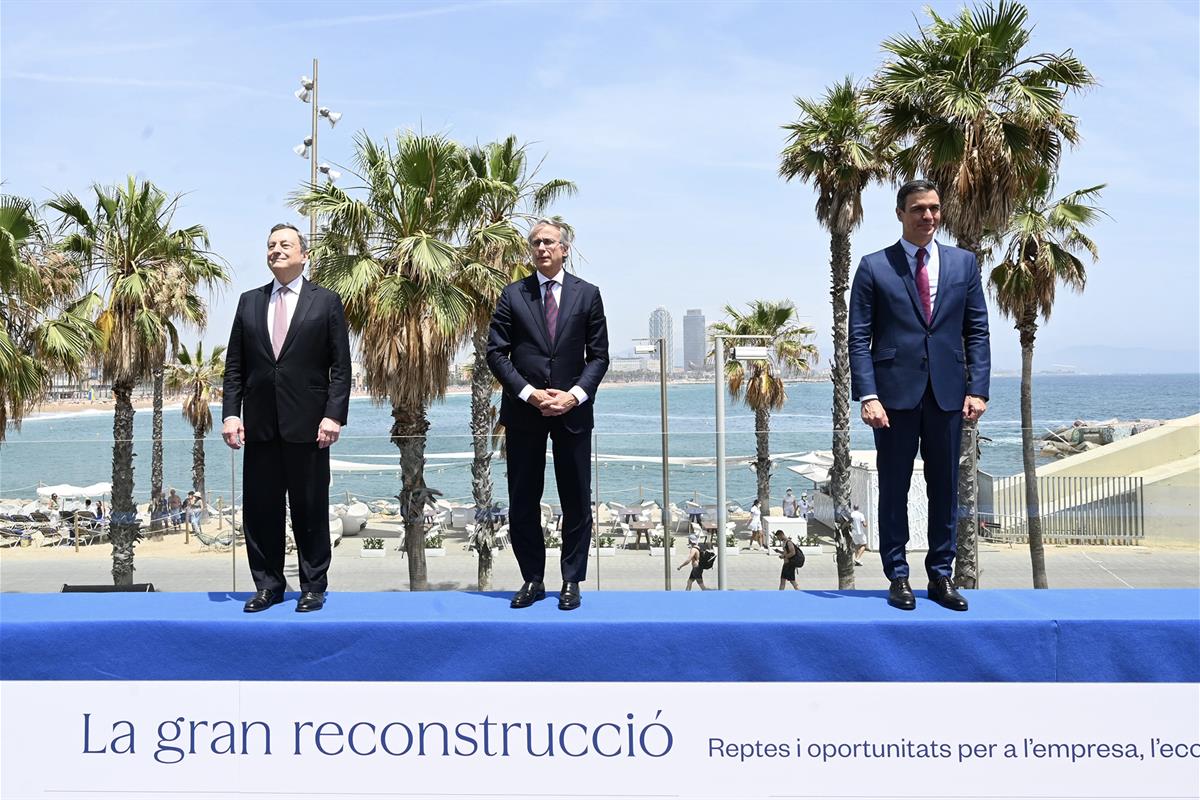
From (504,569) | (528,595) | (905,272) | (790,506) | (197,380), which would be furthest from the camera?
(197,380)

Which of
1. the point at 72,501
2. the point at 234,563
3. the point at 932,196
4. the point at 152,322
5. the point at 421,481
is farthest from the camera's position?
the point at 152,322

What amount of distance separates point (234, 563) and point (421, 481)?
164 centimetres

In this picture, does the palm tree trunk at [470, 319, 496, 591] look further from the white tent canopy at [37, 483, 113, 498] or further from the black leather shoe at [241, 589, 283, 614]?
the black leather shoe at [241, 589, 283, 614]

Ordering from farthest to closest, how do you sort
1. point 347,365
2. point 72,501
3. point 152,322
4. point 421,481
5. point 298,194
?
point 152,322
point 298,194
point 72,501
point 421,481
point 347,365

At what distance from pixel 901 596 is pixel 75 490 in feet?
26.7

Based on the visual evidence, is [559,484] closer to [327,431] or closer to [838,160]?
[327,431]

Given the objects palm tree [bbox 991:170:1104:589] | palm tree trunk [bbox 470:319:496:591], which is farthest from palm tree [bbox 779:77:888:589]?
palm tree trunk [bbox 470:319:496:591]

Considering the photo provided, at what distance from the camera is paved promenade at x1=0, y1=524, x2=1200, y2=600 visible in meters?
7.11

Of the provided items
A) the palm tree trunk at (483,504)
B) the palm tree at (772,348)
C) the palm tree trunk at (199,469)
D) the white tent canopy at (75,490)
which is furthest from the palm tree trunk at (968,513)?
the palm tree at (772,348)

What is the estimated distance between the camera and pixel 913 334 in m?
3.46

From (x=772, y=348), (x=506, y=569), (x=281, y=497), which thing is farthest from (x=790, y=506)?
(x=772, y=348)

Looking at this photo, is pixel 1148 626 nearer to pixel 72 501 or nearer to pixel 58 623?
pixel 58 623
